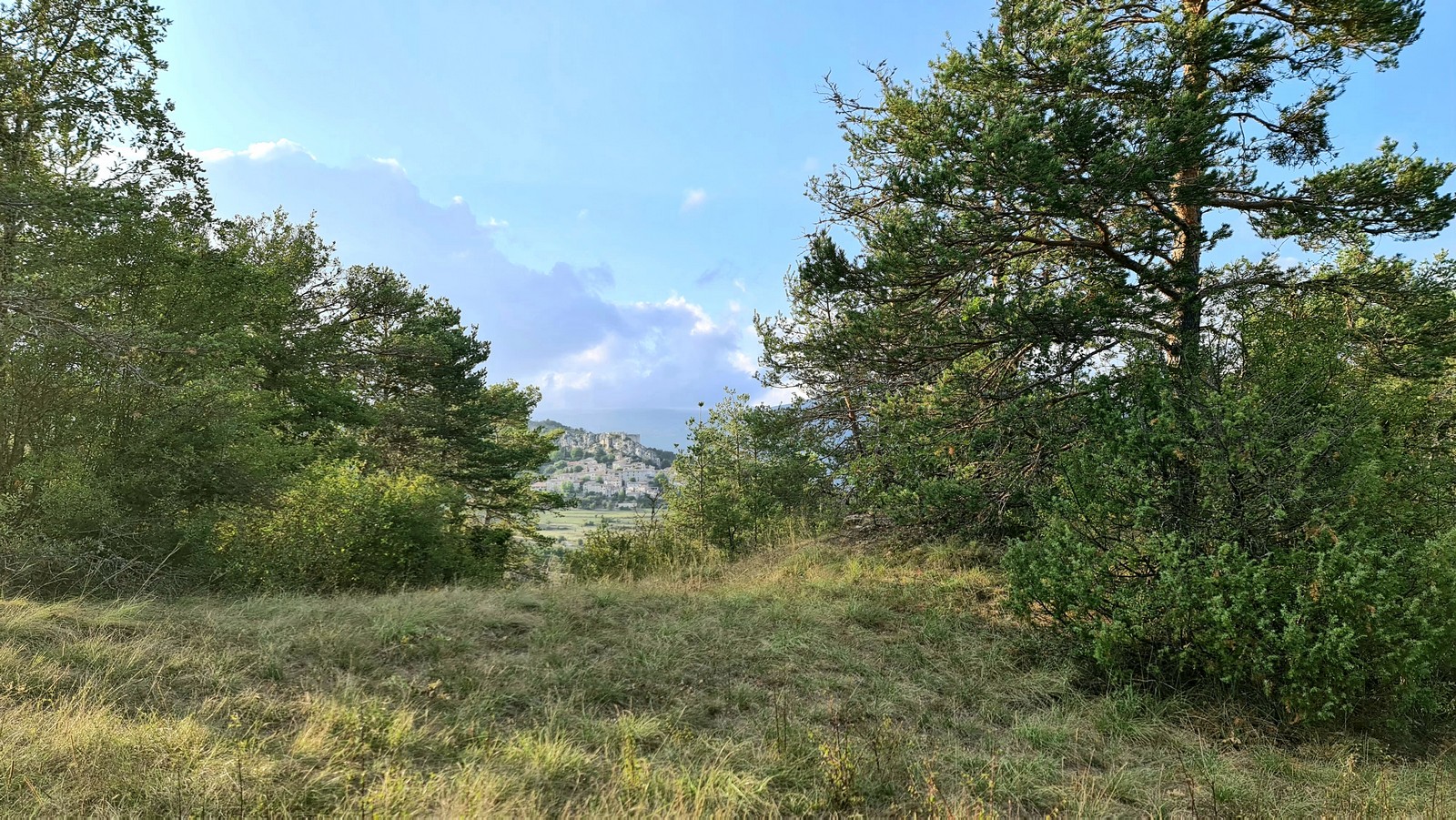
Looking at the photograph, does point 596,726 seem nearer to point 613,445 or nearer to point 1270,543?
point 1270,543

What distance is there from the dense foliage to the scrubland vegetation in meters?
0.05

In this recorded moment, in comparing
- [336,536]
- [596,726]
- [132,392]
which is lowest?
[596,726]

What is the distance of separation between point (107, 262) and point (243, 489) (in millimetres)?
4149

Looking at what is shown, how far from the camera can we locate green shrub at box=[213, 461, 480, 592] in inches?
328

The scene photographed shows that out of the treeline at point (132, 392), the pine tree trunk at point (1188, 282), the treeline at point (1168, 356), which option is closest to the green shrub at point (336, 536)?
the treeline at point (132, 392)

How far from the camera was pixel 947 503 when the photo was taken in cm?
777

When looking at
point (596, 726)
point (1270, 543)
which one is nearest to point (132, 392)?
point (596, 726)

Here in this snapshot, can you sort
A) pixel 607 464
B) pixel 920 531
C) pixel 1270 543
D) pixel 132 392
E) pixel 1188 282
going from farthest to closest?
pixel 607 464, pixel 920 531, pixel 132 392, pixel 1188 282, pixel 1270 543

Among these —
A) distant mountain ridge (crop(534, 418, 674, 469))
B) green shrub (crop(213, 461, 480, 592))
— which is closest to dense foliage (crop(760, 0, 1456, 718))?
green shrub (crop(213, 461, 480, 592))

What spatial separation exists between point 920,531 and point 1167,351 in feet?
15.8

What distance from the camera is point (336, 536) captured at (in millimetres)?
8945

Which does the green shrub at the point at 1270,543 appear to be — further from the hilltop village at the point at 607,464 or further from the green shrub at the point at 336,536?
the hilltop village at the point at 607,464

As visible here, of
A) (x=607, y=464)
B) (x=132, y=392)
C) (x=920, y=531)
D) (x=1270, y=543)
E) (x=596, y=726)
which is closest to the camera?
(x=596, y=726)

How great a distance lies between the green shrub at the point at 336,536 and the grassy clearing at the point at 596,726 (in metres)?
1.77
